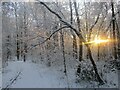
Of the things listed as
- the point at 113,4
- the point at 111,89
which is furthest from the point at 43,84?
the point at 113,4

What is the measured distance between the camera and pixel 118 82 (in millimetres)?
15086

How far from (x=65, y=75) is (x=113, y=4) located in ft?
25.9

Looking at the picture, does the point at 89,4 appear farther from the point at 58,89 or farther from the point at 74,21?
the point at 58,89

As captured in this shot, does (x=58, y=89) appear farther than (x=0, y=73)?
No

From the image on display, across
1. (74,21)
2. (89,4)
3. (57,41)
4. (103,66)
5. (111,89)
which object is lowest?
(111,89)

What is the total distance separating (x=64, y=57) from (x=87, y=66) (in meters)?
4.25

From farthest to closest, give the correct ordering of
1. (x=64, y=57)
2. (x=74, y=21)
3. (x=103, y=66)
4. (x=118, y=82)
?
1. (x=64, y=57)
2. (x=74, y=21)
3. (x=103, y=66)
4. (x=118, y=82)

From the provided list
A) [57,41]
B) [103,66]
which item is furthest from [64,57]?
[103,66]

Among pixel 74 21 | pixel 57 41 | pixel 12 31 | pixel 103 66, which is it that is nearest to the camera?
pixel 103 66

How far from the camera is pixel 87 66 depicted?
15.8 meters

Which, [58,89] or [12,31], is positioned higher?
[12,31]

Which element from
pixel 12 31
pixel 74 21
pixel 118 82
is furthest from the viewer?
pixel 12 31

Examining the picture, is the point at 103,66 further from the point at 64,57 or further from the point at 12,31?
the point at 12,31

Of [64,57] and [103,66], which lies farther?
[64,57]
